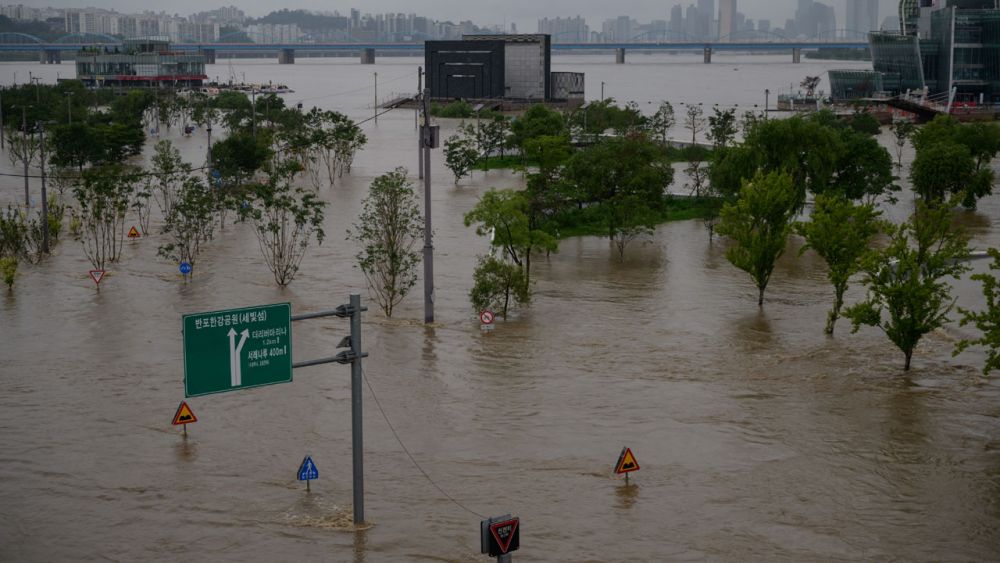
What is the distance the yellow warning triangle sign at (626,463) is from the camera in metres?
17.0

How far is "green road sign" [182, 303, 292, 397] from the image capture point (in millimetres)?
13711

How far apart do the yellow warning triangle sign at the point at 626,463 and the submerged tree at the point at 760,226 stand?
12719 millimetres

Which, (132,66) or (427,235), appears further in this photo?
(132,66)

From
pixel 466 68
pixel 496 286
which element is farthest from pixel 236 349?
pixel 466 68

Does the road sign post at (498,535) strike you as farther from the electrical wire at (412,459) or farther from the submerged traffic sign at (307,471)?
the submerged traffic sign at (307,471)

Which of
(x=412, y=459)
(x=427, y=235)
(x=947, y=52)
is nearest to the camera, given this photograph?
(x=412, y=459)

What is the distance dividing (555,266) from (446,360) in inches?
430

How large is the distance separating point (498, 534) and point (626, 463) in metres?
6.19

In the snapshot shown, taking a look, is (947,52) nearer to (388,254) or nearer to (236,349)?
(388,254)

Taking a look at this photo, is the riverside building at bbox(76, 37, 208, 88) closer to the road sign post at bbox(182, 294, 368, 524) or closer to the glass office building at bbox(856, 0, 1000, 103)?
the glass office building at bbox(856, 0, 1000, 103)

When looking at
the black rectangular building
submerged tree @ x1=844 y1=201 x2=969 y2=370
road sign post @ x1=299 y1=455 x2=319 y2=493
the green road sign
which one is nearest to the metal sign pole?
the green road sign

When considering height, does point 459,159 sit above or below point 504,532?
above

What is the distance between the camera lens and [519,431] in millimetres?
19719

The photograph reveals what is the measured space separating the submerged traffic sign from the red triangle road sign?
6106mm
